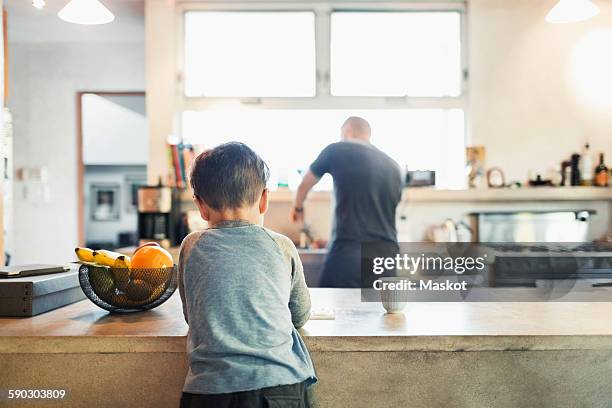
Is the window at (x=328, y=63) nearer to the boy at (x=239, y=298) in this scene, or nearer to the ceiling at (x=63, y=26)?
A: the ceiling at (x=63, y=26)

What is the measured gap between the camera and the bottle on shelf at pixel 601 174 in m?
4.02

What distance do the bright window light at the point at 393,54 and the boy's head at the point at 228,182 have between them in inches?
115

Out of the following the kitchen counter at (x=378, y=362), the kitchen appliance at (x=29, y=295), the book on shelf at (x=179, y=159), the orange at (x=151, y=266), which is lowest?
the kitchen counter at (x=378, y=362)

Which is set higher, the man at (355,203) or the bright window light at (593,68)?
the bright window light at (593,68)

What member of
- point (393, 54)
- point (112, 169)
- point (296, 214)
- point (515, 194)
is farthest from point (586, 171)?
point (112, 169)

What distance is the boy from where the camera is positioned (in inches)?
44.5

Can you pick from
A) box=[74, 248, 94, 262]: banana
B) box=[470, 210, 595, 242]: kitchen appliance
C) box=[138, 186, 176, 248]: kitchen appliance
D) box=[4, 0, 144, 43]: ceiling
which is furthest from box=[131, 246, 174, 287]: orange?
box=[4, 0, 144, 43]: ceiling

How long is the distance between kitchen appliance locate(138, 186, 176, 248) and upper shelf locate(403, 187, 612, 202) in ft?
5.30

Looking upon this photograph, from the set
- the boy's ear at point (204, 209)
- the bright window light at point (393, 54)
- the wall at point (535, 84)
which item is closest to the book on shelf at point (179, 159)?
the bright window light at point (393, 54)

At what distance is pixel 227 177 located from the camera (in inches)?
50.3

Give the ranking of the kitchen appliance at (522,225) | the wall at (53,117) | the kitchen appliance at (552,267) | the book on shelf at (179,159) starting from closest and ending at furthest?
the kitchen appliance at (552,267), the book on shelf at (179,159), the kitchen appliance at (522,225), the wall at (53,117)

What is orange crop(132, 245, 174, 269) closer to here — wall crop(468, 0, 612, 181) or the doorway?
wall crop(468, 0, 612, 181)

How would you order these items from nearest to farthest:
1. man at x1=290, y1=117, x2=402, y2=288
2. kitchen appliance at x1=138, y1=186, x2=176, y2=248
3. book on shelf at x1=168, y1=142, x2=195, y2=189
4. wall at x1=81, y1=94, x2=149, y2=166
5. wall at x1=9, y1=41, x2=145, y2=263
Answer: man at x1=290, y1=117, x2=402, y2=288 → kitchen appliance at x1=138, y1=186, x2=176, y2=248 → book on shelf at x1=168, y1=142, x2=195, y2=189 → wall at x1=9, y1=41, x2=145, y2=263 → wall at x1=81, y1=94, x2=149, y2=166

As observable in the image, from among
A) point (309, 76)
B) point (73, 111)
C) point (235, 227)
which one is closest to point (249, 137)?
point (309, 76)
